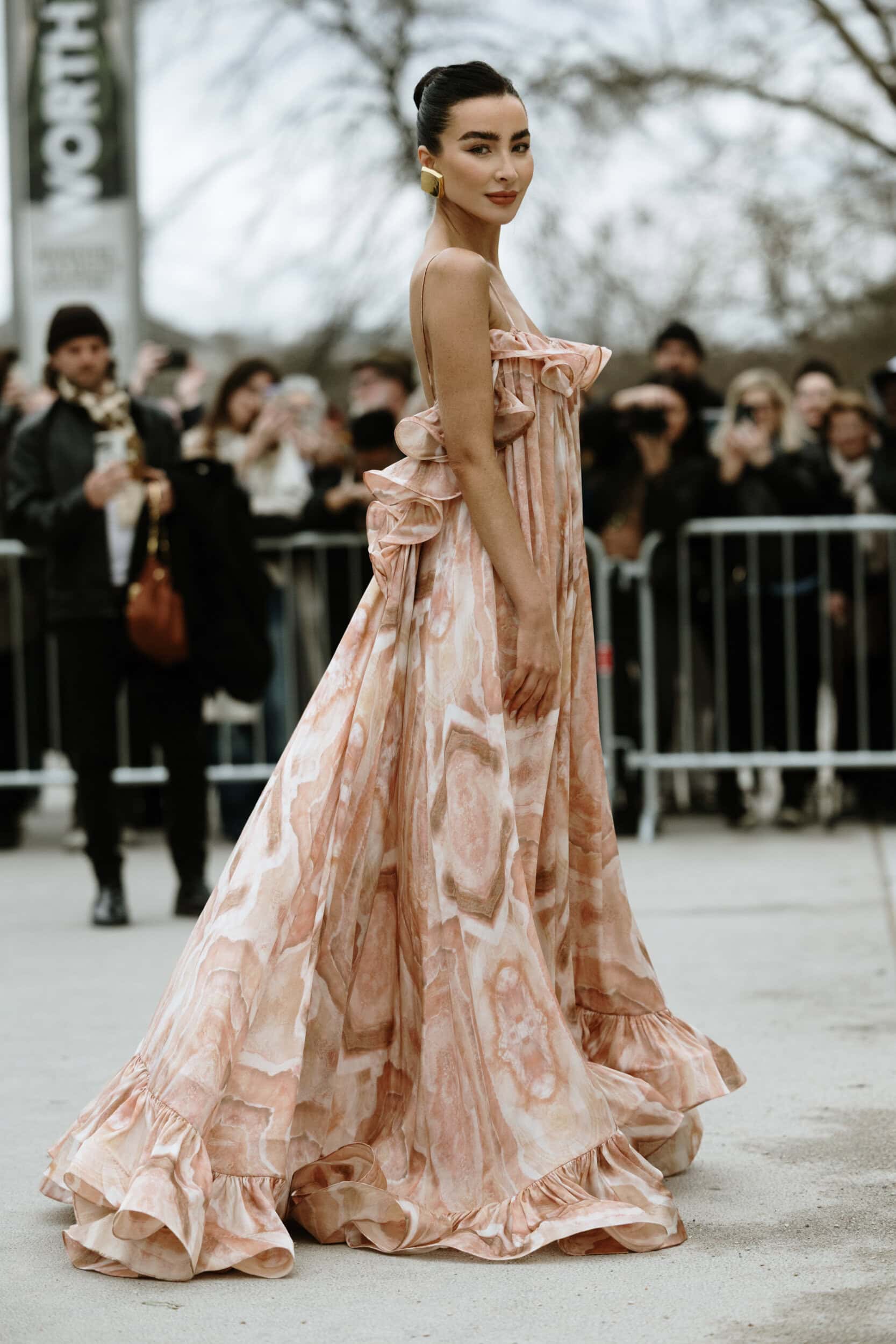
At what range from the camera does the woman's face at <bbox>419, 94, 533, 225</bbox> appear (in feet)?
11.4

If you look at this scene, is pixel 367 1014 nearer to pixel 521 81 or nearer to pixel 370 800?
pixel 370 800

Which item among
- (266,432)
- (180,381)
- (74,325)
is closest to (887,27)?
(180,381)

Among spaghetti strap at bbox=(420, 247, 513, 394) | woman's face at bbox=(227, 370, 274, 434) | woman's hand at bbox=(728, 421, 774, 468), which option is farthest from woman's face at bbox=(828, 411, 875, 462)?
spaghetti strap at bbox=(420, 247, 513, 394)

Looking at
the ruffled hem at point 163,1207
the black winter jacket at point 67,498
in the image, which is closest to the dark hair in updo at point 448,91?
the ruffled hem at point 163,1207

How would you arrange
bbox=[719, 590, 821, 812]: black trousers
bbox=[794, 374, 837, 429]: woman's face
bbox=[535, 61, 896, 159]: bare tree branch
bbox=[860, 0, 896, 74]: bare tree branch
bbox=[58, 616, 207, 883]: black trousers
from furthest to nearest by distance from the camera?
bbox=[535, 61, 896, 159]: bare tree branch → bbox=[860, 0, 896, 74]: bare tree branch → bbox=[794, 374, 837, 429]: woman's face → bbox=[719, 590, 821, 812]: black trousers → bbox=[58, 616, 207, 883]: black trousers

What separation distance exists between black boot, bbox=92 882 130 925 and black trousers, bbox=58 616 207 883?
0.10 feet

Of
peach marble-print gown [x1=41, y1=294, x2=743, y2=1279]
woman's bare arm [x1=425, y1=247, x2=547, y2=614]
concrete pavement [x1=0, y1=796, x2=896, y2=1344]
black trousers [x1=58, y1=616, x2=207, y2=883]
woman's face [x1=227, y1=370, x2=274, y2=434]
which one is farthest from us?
woman's face [x1=227, y1=370, x2=274, y2=434]

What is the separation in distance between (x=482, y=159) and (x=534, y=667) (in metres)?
0.91

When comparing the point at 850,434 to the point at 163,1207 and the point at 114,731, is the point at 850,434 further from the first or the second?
the point at 163,1207

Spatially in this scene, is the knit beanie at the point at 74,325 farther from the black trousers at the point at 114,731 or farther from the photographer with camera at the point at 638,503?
the photographer with camera at the point at 638,503

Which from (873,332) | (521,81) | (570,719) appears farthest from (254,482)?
(873,332)

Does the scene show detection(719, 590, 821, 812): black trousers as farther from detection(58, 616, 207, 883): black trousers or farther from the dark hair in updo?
the dark hair in updo

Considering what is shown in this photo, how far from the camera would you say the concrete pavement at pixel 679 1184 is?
3.00 metres

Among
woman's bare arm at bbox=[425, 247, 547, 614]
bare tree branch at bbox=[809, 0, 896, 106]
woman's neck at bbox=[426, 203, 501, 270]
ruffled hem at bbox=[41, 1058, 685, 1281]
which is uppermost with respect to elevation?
bare tree branch at bbox=[809, 0, 896, 106]
